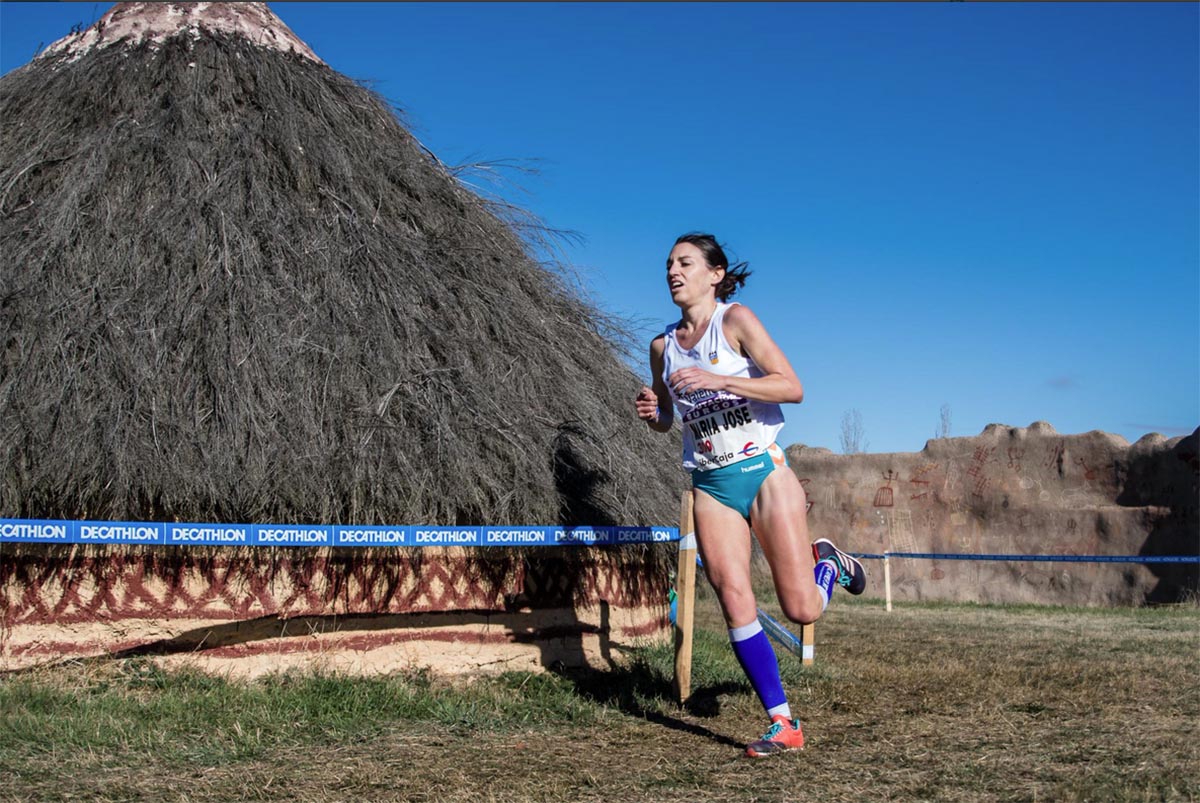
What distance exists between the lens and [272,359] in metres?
5.82

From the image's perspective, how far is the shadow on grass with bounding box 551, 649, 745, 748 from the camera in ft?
16.5

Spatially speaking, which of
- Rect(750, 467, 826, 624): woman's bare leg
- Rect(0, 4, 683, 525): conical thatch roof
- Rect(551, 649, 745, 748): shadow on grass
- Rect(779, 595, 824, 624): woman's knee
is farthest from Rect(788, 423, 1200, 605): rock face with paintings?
Rect(750, 467, 826, 624): woman's bare leg

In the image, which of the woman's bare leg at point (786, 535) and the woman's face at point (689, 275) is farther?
the woman's face at point (689, 275)

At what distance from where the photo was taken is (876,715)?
5199 millimetres

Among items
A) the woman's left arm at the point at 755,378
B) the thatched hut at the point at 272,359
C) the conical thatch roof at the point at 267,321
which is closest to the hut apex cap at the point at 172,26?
the conical thatch roof at the point at 267,321

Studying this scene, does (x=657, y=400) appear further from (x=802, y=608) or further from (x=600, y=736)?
(x=600, y=736)

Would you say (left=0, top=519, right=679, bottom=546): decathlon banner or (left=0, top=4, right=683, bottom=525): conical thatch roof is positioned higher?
(left=0, top=4, right=683, bottom=525): conical thatch roof

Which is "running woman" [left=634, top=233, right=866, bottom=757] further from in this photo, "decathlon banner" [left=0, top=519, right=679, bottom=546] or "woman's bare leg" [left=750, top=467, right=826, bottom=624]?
"decathlon banner" [left=0, top=519, right=679, bottom=546]

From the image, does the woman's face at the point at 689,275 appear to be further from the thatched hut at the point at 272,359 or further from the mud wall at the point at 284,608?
the mud wall at the point at 284,608

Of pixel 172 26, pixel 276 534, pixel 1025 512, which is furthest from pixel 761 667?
pixel 1025 512

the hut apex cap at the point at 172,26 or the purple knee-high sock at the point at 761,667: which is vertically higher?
the hut apex cap at the point at 172,26

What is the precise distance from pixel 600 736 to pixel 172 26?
6.75m

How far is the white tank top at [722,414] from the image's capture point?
14.6 feet

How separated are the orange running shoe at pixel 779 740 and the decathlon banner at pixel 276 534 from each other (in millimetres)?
1678
